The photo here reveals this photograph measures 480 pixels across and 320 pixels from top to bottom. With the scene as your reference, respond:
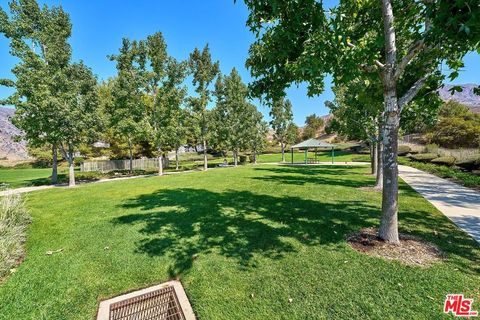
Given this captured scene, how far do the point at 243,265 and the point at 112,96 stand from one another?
21031 millimetres

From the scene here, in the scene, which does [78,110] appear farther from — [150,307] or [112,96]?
[150,307]

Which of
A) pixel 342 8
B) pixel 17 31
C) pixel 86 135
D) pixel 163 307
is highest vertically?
pixel 17 31

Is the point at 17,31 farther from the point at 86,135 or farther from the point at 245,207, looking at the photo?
the point at 245,207

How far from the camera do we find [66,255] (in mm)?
4277

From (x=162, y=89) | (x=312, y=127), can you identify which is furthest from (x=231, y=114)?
(x=312, y=127)

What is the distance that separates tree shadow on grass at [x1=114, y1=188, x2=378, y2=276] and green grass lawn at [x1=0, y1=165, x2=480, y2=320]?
0.03 m

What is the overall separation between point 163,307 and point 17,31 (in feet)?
59.7

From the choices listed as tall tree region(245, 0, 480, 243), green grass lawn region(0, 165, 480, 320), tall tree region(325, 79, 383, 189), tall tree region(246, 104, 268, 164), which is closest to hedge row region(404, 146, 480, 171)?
tall tree region(325, 79, 383, 189)

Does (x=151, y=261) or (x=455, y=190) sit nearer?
(x=151, y=261)

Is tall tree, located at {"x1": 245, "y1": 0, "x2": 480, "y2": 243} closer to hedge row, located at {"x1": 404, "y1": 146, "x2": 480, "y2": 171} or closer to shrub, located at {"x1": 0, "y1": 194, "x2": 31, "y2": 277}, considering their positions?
shrub, located at {"x1": 0, "y1": 194, "x2": 31, "y2": 277}

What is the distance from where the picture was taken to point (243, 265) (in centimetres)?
372

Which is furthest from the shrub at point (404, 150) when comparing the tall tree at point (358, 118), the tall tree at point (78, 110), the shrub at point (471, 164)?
the tall tree at point (78, 110)

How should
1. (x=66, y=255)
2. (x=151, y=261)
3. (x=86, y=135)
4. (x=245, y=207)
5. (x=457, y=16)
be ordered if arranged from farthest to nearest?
(x=86, y=135), (x=245, y=207), (x=66, y=255), (x=151, y=261), (x=457, y=16)

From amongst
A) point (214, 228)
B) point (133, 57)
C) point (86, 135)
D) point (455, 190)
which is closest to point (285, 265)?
point (214, 228)
